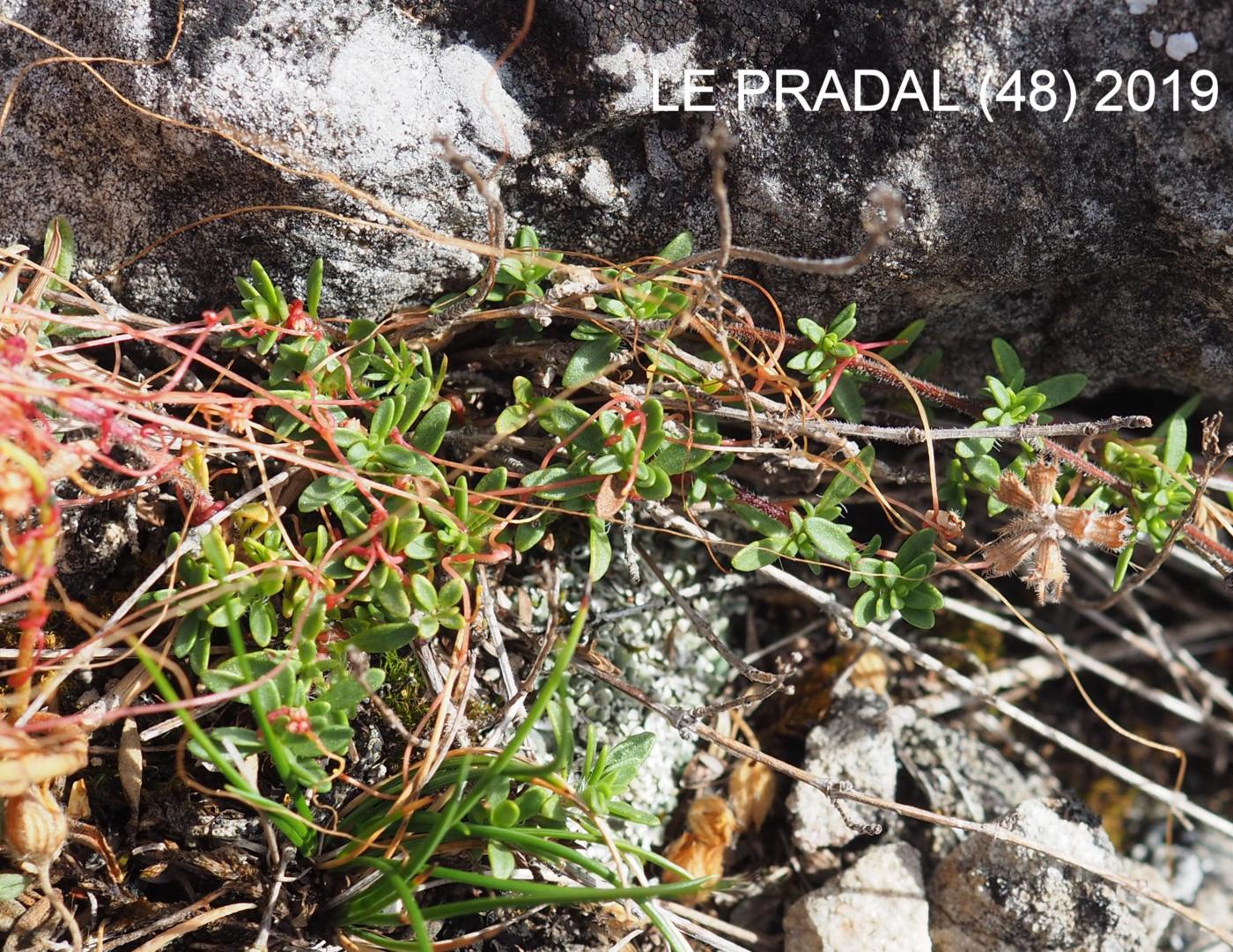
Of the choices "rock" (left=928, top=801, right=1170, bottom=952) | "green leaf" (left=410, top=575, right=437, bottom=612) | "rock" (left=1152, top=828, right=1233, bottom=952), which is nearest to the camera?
"green leaf" (left=410, top=575, right=437, bottom=612)

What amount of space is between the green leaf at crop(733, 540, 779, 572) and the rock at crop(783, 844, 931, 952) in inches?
26.0

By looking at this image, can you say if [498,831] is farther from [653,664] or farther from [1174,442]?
[1174,442]

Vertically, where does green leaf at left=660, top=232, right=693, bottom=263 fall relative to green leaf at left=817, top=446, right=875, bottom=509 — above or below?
above

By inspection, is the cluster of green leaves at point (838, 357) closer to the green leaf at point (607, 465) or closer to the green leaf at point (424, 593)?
the green leaf at point (607, 465)

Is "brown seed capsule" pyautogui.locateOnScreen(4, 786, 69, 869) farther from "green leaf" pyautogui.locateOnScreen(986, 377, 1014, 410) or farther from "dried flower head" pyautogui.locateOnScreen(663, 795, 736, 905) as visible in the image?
"green leaf" pyautogui.locateOnScreen(986, 377, 1014, 410)

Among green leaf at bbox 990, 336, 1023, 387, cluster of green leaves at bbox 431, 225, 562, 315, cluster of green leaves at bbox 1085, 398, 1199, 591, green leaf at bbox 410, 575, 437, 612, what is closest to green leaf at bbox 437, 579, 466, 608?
green leaf at bbox 410, 575, 437, 612

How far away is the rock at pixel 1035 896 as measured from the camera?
1.91m

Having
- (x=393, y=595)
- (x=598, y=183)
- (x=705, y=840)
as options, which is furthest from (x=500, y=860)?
(x=598, y=183)

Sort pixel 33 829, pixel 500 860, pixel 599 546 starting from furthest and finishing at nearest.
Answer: pixel 599 546
pixel 500 860
pixel 33 829

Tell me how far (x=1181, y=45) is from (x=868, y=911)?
1694 millimetres

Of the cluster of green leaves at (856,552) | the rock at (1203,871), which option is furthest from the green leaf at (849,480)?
the rock at (1203,871)

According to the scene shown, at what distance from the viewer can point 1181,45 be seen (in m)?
1.75

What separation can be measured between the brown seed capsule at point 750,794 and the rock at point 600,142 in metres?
1.03

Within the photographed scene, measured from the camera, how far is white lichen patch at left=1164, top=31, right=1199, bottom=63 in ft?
5.74
